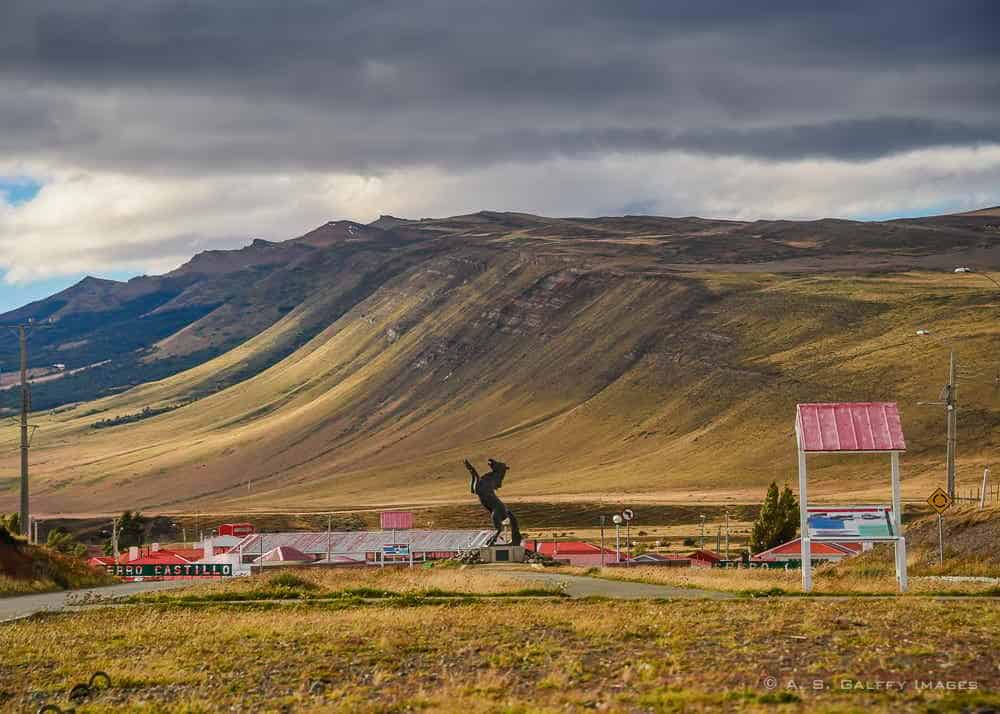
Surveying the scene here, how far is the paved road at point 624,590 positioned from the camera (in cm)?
3521

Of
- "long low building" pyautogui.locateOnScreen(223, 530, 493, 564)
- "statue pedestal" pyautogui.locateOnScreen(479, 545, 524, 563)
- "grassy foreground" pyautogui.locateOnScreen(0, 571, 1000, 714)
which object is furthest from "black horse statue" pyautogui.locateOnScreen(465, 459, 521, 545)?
"grassy foreground" pyautogui.locateOnScreen(0, 571, 1000, 714)

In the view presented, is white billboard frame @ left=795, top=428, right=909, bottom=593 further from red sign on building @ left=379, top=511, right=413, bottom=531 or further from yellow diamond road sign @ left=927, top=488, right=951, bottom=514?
red sign on building @ left=379, top=511, right=413, bottom=531

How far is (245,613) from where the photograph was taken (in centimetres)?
3288

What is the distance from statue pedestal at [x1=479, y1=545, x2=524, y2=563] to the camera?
69250 millimetres

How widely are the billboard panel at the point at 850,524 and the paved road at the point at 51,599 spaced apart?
1941 cm

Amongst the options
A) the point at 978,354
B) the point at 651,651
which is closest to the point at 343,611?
the point at 651,651

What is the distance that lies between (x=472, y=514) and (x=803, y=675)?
6378 inches

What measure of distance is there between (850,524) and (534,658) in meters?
17.5

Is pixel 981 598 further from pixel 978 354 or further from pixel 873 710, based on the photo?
pixel 978 354

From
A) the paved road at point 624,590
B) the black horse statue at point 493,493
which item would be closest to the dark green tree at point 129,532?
the black horse statue at point 493,493

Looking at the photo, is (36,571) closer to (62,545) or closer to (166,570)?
(166,570)

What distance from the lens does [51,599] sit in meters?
39.6

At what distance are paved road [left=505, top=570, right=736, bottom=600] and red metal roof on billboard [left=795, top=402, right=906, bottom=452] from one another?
5.05m

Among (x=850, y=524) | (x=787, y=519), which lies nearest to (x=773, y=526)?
(x=787, y=519)
